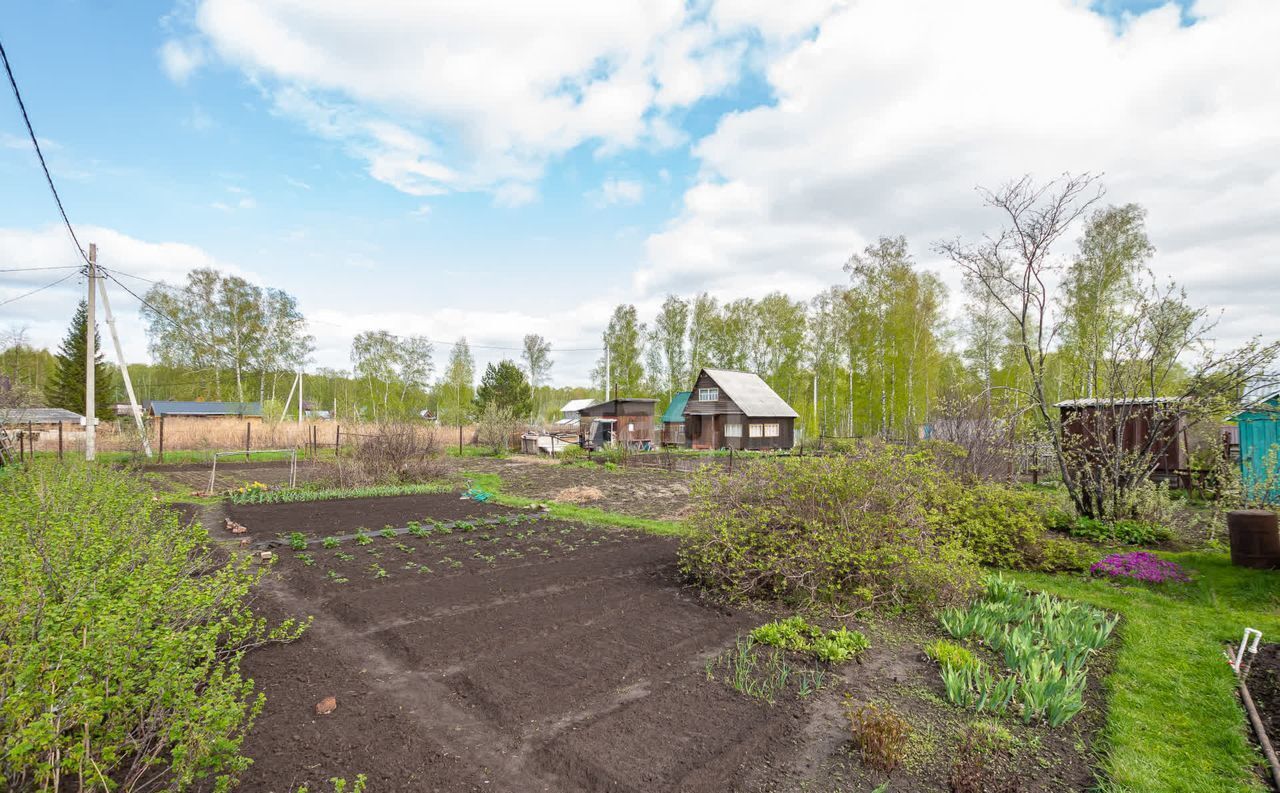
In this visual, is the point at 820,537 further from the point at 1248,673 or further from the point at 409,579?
the point at 409,579

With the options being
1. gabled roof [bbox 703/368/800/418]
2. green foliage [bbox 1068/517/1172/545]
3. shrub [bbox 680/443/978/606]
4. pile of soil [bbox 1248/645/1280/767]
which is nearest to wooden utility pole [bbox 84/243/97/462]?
shrub [bbox 680/443/978/606]

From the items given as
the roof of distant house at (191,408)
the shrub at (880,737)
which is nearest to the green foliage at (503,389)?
the roof of distant house at (191,408)

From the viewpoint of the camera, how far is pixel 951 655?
14.5 ft

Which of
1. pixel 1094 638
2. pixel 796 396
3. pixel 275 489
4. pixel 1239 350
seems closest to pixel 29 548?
pixel 1094 638

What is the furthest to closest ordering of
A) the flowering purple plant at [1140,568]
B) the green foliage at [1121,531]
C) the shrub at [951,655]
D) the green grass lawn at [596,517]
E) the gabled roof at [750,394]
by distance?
the gabled roof at [750,394] → the green grass lawn at [596,517] → the green foliage at [1121,531] → the flowering purple plant at [1140,568] → the shrub at [951,655]

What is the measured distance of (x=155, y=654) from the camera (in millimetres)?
2924

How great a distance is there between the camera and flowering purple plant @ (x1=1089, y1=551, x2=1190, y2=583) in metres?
6.87

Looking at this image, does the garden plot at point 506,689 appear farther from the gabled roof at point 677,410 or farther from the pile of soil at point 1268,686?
the gabled roof at point 677,410

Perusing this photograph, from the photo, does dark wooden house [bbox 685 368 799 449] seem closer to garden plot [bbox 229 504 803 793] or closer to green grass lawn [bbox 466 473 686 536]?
green grass lawn [bbox 466 473 686 536]

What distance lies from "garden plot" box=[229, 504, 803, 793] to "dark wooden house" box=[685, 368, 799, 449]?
2669 cm

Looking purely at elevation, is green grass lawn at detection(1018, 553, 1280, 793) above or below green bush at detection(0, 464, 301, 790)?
below

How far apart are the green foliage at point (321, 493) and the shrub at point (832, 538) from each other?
9.89 meters

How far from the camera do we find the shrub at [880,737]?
312 cm

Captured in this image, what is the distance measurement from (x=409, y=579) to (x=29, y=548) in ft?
11.3
